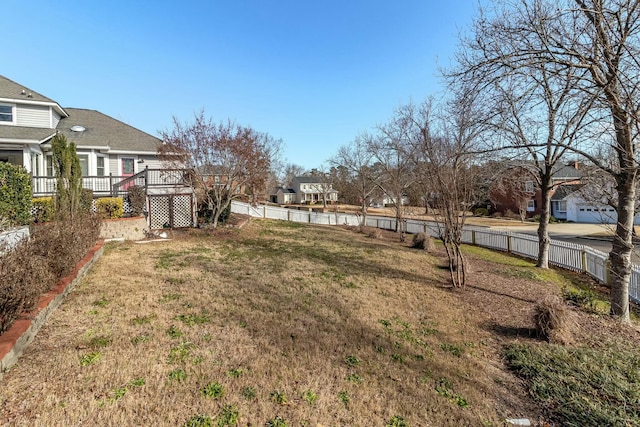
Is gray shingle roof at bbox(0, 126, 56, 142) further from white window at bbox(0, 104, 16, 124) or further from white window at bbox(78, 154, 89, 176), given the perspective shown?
white window at bbox(78, 154, 89, 176)

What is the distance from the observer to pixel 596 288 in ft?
30.6

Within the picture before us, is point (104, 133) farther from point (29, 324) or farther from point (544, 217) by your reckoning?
point (544, 217)

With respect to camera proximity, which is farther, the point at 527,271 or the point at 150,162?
the point at 150,162

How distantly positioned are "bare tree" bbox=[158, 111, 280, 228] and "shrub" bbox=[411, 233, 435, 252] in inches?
321

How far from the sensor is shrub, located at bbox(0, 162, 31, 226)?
287 inches

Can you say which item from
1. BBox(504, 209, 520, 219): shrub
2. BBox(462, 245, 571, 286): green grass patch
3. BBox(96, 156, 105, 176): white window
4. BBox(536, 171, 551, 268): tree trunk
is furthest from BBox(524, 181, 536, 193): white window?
BBox(96, 156, 105, 176): white window

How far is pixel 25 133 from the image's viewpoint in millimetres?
13789

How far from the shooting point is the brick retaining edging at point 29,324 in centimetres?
285

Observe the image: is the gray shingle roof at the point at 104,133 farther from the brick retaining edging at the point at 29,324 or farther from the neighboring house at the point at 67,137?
the brick retaining edging at the point at 29,324

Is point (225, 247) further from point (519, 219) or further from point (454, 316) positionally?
point (519, 219)

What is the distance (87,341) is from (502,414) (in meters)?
4.68

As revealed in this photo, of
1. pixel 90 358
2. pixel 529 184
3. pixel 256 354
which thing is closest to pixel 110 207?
pixel 90 358

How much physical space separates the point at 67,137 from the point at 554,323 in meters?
20.8

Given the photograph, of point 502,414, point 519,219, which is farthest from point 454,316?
point 519,219
